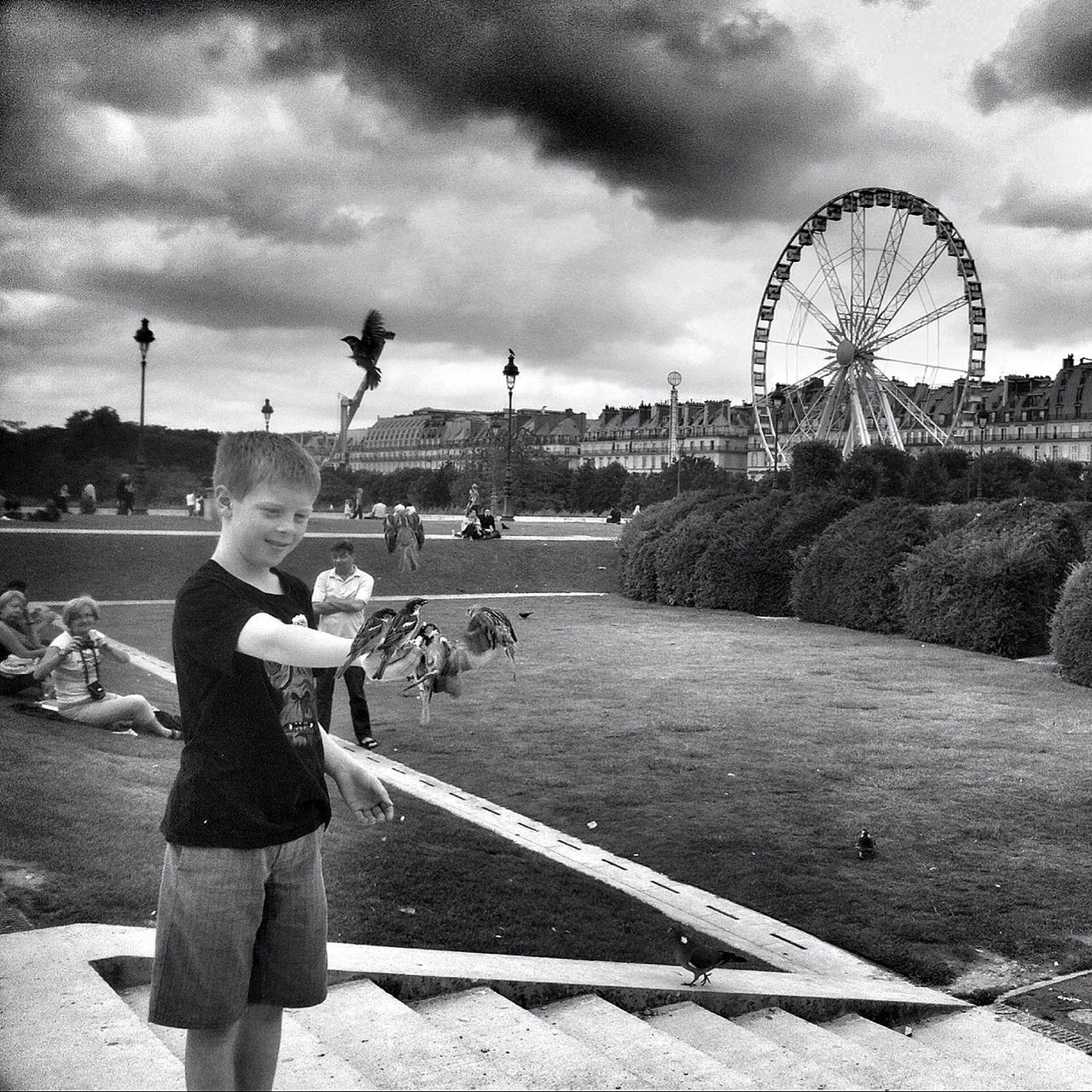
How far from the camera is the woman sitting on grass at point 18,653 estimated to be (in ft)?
18.8

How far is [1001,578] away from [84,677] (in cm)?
1034

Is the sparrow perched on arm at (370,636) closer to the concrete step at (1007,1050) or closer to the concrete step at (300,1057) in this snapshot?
the concrete step at (300,1057)

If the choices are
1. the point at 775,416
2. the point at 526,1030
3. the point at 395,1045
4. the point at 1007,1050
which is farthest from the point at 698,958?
the point at 775,416

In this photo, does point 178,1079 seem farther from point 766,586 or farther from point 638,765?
point 766,586

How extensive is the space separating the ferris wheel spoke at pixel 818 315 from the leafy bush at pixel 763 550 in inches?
622

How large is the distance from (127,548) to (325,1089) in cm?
314

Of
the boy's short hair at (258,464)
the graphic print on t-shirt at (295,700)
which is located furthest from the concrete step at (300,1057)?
the boy's short hair at (258,464)

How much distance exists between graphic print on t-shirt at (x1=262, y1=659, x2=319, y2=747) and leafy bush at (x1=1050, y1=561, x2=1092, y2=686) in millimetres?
10038

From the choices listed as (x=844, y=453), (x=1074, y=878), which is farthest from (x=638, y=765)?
(x=844, y=453)

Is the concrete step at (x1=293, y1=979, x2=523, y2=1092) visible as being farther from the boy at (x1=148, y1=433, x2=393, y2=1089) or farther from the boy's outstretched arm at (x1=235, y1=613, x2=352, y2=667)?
the boy's outstretched arm at (x1=235, y1=613, x2=352, y2=667)

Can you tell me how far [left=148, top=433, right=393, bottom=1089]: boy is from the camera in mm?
1852

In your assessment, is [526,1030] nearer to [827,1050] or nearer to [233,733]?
[827,1050]

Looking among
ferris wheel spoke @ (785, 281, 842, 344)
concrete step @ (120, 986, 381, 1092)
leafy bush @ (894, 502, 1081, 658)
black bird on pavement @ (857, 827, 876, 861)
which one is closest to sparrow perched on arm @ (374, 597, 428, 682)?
concrete step @ (120, 986, 381, 1092)

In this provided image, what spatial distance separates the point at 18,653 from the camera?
5.85m
